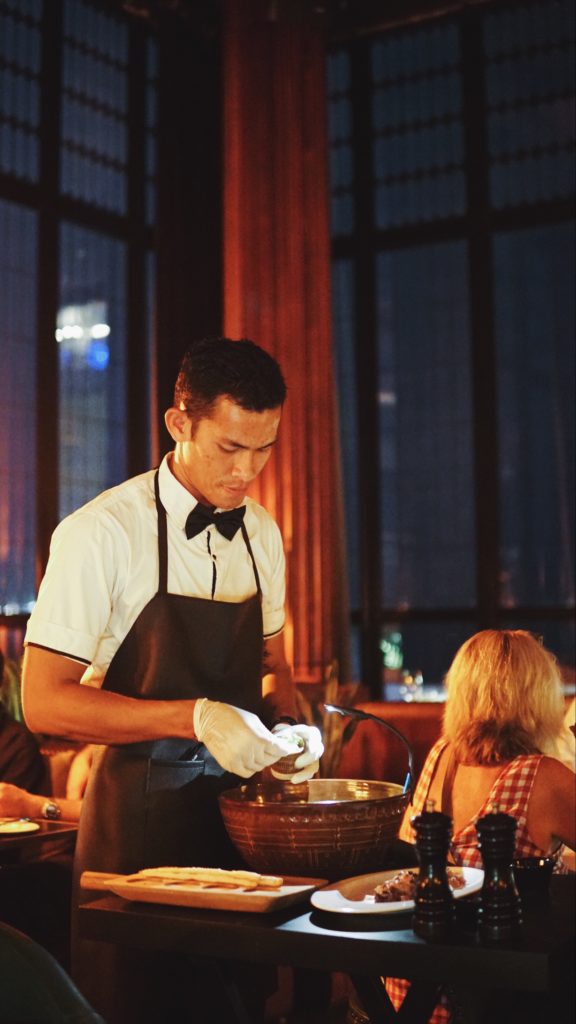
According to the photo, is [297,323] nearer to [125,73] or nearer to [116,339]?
[116,339]

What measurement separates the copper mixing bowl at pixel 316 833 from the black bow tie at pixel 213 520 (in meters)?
Result: 0.58

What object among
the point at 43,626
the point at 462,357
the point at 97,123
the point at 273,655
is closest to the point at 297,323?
the point at 462,357

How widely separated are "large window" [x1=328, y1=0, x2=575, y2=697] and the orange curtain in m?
0.48

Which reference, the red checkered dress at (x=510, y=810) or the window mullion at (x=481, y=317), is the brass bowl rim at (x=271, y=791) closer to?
the red checkered dress at (x=510, y=810)

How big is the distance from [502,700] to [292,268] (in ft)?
12.9

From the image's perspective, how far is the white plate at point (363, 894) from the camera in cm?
136

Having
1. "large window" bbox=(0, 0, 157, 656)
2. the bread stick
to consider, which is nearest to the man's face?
the bread stick

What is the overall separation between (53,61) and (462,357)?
103 inches

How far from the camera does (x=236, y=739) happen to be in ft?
5.69

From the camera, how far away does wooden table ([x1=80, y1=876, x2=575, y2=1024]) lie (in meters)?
1.23

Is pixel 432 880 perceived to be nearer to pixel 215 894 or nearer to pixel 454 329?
pixel 215 894

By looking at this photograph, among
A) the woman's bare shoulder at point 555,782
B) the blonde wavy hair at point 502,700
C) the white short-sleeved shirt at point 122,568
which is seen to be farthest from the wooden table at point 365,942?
the blonde wavy hair at point 502,700

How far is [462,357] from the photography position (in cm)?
639

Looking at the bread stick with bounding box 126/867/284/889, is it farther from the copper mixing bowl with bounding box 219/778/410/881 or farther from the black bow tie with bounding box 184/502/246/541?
the black bow tie with bounding box 184/502/246/541
